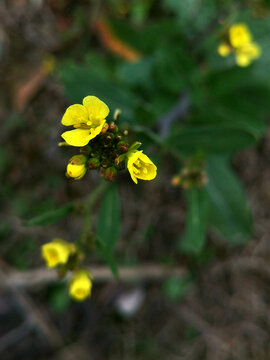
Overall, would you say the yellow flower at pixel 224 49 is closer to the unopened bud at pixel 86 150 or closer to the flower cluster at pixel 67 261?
the unopened bud at pixel 86 150

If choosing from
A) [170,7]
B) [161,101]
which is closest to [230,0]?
[170,7]

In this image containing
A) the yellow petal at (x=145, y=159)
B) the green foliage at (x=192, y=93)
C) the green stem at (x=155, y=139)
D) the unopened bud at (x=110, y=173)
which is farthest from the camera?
the green foliage at (x=192, y=93)

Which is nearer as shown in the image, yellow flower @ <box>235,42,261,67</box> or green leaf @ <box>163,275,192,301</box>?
yellow flower @ <box>235,42,261,67</box>

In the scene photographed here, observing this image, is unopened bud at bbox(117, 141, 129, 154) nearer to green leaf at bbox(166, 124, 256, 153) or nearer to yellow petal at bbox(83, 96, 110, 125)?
yellow petal at bbox(83, 96, 110, 125)

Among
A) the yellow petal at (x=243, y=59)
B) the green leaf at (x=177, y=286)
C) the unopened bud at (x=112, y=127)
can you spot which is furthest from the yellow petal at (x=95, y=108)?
the green leaf at (x=177, y=286)

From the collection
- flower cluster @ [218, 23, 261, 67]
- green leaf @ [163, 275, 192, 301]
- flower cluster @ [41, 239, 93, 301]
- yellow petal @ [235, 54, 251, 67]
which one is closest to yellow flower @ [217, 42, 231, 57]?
flower cluster @ [218, 23, 261, 67]

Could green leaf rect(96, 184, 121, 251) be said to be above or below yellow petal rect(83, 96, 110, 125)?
below
